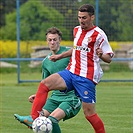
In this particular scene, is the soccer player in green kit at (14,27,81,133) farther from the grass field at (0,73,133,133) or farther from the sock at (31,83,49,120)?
the grass field at (0,73,133,133)

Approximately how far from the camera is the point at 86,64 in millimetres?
7676

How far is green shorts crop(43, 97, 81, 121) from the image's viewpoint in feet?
25.0

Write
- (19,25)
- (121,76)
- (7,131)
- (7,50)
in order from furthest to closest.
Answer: (7,50) < (121,76) < (19,25) < (7,131)

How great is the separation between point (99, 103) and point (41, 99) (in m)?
6.02

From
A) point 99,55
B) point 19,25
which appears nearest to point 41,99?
point 99,55

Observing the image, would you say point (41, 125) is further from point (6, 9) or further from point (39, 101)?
point (6, 9)

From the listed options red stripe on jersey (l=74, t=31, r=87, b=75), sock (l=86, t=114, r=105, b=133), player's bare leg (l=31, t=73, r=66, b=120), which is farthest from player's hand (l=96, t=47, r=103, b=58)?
sock (l=86, t=114, r=105, b=133)

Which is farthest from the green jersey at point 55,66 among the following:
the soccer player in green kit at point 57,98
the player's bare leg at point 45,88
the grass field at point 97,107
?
the grass field at point 97,107

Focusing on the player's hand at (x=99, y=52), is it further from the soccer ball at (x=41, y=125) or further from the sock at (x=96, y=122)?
the soccer ball at (x=41, y=125)

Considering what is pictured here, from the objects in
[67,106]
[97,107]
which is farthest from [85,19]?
[97,107]

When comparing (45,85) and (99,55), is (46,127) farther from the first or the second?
(99,55)

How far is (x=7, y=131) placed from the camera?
9305mm

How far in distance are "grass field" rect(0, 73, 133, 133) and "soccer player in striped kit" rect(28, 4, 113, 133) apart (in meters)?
1.87

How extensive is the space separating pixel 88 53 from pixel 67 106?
0.73m
